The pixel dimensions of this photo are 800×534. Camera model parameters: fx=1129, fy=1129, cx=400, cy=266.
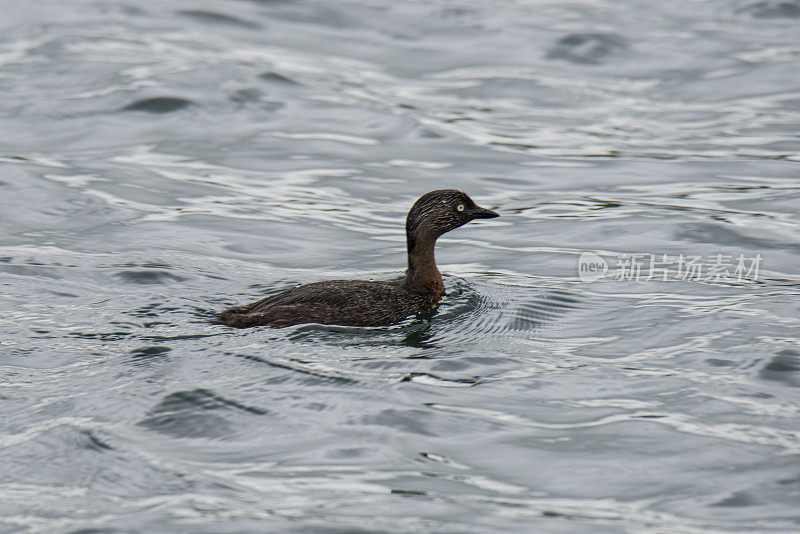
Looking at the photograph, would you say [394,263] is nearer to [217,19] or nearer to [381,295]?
[381,295]

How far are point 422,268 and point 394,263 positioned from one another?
1.75 meters

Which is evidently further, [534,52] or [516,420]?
[534,52]

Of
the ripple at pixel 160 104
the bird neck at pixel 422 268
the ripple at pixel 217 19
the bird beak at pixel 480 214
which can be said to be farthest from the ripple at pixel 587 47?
the bird neck at pixel 422 268

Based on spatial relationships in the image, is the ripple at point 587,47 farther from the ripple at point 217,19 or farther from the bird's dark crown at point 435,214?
the bird's dark crown at point 435,214

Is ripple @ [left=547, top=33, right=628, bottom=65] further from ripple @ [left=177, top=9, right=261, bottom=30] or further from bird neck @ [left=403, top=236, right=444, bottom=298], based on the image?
bird neck @ [left=403, top=236, right=444, bottom=298]

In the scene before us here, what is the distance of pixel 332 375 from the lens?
25.1 ft

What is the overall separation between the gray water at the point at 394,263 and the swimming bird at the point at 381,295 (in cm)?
14

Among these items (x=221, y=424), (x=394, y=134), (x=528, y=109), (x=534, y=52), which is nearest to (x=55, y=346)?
(x=221, y=424)

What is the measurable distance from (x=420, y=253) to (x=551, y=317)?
1214 mm

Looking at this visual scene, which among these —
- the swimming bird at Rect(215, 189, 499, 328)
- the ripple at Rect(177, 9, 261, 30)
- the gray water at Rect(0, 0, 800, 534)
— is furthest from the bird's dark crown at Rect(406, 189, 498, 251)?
the ripple at Rect(177, 9, 261, 30)

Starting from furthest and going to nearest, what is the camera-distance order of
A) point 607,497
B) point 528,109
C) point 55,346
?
1. point 528,109
2. point 55,346
3. point 607,497

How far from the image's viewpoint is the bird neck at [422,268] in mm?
9461

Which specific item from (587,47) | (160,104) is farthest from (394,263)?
(587,47)

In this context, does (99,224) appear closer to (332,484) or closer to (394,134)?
(394,134)
